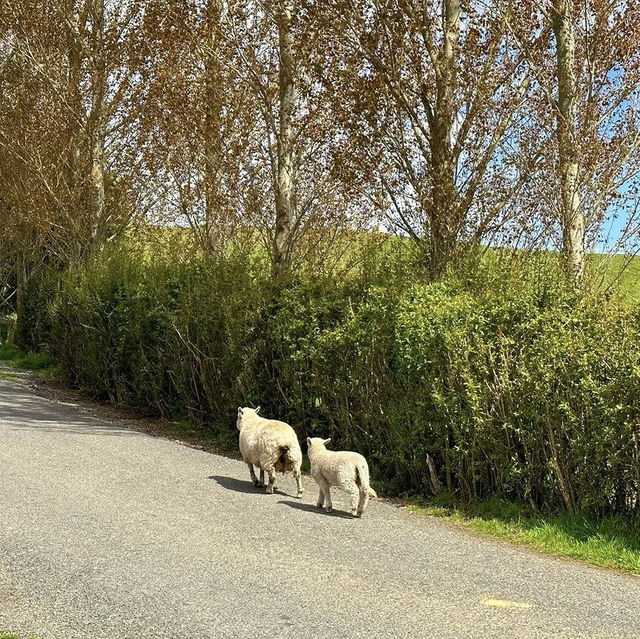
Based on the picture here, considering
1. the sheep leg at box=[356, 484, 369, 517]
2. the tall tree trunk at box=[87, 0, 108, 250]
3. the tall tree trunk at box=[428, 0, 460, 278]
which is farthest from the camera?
the tall tree trunk at box=[87, 0, 108, 250]

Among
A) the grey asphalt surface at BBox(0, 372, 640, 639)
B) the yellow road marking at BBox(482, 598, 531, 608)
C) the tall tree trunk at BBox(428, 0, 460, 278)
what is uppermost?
the tall tree trunk at BBox(428, 0, 460, 278)

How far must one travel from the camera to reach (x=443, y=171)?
513 inches

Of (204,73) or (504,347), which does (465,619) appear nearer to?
(504,347)

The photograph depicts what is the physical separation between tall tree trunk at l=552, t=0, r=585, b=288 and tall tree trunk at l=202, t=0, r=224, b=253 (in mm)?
7137

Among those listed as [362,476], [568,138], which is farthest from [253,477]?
[568,138]

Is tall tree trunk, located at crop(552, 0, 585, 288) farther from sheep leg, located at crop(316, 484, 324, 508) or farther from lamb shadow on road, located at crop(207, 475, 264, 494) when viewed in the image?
lamb shadow on road, located at crop(207, 475, 264, 494)

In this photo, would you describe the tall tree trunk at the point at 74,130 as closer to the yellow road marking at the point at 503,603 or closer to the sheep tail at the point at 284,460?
the sheep tail at the point at 284,460

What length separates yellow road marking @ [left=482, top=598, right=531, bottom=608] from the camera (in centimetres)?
702

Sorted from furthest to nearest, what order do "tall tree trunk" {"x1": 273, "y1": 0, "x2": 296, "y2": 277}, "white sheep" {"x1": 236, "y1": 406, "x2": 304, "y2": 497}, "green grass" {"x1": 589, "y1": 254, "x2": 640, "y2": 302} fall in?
"tall tree trunk" {"x1": 273, "y1": 0, "x2": 296, "y2": 277}, "green grass" {"x1": 589, "y1": 254, "x2": 640, "y2": 302}, "white sheep" {"x1": 236, "y1": 406, "x2": 304, "y2": 497}

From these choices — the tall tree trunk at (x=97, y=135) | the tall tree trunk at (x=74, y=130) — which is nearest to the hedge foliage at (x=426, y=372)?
the tall tree trunk at (x=97, y=135)

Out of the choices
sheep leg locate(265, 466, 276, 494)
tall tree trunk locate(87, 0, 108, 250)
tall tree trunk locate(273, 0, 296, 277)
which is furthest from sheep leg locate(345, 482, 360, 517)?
tall tree trunk locate(87, 0, 108, 250)

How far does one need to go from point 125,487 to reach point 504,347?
5068 millimetres

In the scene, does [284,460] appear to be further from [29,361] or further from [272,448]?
[29,361]

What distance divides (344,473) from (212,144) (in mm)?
11678
